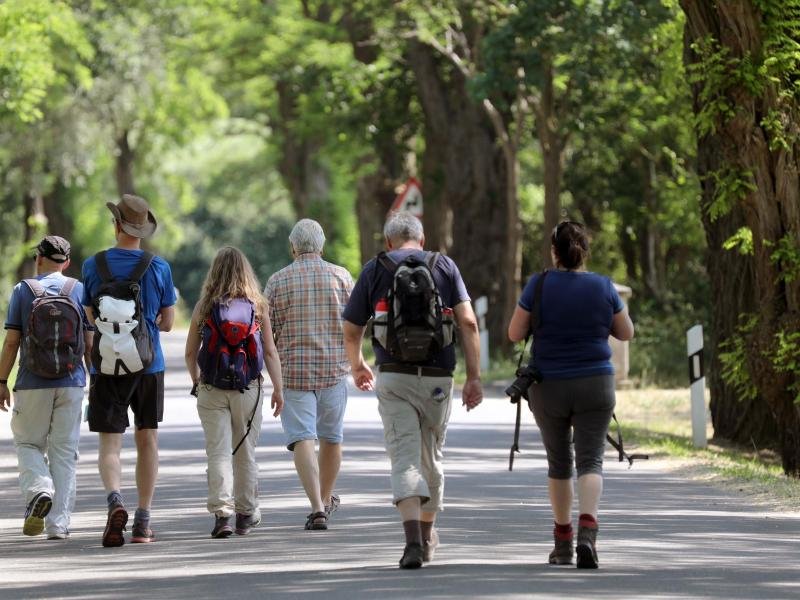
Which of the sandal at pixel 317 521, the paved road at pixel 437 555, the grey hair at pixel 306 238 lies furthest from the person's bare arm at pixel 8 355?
the sandal at pixel 317 521

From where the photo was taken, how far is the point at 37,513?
10.6 metres

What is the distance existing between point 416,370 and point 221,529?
1.98m

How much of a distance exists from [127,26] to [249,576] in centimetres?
3533

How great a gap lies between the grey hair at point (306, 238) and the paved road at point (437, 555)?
5.36 feet

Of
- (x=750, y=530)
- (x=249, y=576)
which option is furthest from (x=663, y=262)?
(x=249, y=576)

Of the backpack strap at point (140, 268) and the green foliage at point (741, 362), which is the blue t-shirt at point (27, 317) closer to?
the backpack strap at point (140, 268)

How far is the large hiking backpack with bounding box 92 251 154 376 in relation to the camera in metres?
10.6

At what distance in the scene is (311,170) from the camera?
54906 mm

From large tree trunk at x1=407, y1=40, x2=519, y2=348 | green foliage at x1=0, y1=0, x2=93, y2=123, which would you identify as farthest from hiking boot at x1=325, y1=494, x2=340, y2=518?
large tree trunk at x1=407, y1=40, x2=519, y2=348

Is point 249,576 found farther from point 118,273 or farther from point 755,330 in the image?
point 755,330

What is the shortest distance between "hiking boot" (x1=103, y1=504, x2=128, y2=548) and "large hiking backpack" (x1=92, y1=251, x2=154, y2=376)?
77 centimetres

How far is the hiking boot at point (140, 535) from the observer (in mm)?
10602

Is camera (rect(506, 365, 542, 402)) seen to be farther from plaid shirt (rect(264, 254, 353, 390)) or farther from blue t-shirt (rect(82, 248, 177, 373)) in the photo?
blue t-shirt (rect(82, 248, 177, 373))

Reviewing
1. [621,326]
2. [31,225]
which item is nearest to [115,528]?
[621,326]
